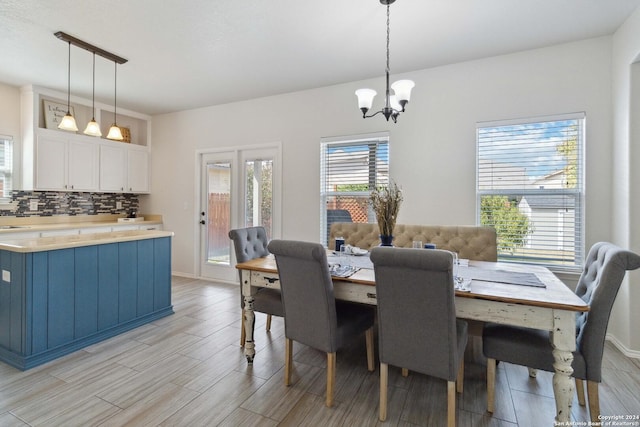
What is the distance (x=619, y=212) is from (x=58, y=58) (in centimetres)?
572

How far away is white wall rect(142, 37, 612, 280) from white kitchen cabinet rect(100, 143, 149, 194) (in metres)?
0.79

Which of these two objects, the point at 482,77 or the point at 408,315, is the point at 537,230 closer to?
the point at 482,77

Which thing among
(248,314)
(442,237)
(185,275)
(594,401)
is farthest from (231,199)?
(594,401)

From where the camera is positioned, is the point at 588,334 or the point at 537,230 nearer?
the point at 588,334

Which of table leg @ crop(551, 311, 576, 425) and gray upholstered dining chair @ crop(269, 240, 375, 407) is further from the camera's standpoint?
gray upholstered dining chair @ crop(269, 240, 375, 407)

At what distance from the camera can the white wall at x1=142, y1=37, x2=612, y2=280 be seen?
2932mm

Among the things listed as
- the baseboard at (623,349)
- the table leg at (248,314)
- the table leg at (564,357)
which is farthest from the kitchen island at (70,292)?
the baseboard at (623,349)

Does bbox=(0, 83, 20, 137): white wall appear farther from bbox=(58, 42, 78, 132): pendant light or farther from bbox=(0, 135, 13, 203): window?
bbox=(58, 42, 78, 132): pendant light

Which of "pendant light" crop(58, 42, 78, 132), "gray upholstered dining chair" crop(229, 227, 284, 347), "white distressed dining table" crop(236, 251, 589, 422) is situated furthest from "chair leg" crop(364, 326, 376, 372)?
"pendant light" crop(58, 42, 78, 132)

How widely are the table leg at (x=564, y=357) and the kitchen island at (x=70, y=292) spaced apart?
11.1 ft

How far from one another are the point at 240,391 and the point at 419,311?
1.33 metres

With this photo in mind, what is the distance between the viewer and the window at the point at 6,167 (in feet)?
13.5

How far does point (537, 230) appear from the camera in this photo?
10.3ft

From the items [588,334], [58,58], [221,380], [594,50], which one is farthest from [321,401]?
[58,58]
